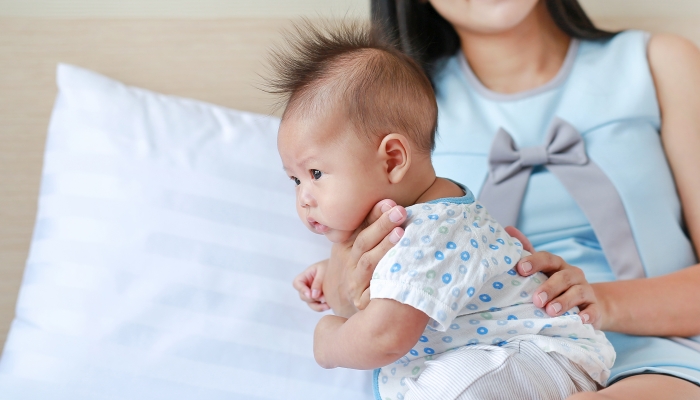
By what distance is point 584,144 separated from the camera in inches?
54.1

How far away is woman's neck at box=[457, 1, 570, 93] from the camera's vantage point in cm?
149

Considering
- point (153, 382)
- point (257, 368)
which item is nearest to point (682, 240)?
point (257, 368)

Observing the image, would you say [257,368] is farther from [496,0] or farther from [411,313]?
[496,0]

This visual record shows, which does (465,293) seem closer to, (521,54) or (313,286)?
(313,286)

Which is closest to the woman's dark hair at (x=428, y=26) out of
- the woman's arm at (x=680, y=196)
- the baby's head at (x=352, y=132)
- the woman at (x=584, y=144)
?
the woman at (x=584, y=144)

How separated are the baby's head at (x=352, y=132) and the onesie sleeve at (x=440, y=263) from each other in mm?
75

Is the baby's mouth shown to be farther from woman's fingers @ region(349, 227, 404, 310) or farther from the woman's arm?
the woman's arm

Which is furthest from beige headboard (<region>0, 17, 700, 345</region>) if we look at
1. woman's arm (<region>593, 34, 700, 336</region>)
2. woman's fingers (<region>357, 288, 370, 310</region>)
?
woman's arm (<region>593, 34, 700, 336</region>)

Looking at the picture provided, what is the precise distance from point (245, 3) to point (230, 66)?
0.18m

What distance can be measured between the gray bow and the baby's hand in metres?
0.45

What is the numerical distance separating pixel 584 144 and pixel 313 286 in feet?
2.35

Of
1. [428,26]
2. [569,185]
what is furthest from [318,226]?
[428,26]

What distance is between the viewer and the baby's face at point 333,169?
869mm

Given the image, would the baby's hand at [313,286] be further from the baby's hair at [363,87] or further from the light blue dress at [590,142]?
the light blue dress at [590,142]
